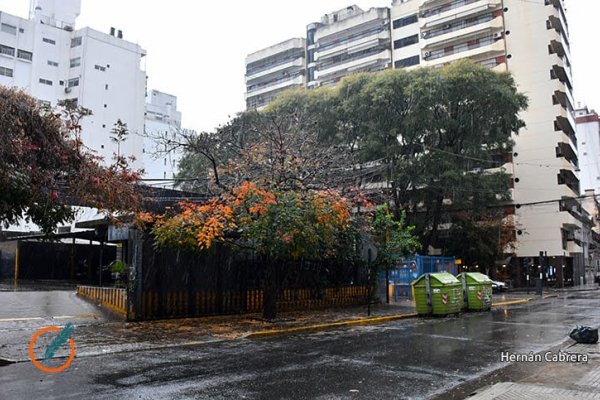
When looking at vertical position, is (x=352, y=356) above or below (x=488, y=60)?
below

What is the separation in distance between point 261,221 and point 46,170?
612 centimetres

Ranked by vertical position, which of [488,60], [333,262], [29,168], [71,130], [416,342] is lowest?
[416,342]

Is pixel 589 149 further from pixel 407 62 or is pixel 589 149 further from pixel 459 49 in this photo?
pixel 407 62

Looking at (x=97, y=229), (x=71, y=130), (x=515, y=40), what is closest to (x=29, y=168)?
(x=71, y=130)

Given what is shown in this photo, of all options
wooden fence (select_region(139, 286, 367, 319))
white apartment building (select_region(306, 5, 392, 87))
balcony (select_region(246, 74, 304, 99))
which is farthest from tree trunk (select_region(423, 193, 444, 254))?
balcony (select_region(246, 74, 304, 99))

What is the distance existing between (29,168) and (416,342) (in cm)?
896

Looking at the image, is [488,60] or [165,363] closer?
[165,363]

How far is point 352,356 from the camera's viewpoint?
10281 millimetres

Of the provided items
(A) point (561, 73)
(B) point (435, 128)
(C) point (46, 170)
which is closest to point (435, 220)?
(B) point (435, 128)

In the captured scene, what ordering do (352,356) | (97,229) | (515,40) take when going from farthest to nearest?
(515,40), (97,229), (352,356)

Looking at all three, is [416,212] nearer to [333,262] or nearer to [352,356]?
[333,262]

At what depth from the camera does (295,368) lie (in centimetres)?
904

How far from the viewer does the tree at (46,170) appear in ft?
28.0

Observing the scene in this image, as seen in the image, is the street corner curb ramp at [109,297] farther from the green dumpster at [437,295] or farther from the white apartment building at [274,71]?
the white apartment building at [274,71]
